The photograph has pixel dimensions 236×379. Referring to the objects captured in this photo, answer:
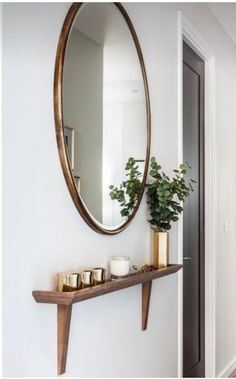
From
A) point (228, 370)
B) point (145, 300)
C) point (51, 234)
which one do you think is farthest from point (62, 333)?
point (228, 370)

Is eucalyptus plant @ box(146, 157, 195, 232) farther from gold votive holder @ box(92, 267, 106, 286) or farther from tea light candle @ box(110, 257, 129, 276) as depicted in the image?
gold votive holder @ box(92, 267, 106, 286)

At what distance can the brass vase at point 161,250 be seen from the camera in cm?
245

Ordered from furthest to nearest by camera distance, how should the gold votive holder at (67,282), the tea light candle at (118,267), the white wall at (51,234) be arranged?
the tea light candle at (118,267), the gold votive holder at (67,282), the white wall at (51,234)

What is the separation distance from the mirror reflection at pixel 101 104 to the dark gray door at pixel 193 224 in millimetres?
1040

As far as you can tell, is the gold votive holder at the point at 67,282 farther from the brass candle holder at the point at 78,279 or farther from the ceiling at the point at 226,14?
the ceiling at the point at 226,14

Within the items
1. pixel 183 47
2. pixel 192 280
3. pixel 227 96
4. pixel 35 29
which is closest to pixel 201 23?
pixel 183 47

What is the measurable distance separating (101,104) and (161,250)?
33.0 inches

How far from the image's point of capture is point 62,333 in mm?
1667

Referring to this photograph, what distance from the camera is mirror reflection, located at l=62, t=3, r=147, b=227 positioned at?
1.83m

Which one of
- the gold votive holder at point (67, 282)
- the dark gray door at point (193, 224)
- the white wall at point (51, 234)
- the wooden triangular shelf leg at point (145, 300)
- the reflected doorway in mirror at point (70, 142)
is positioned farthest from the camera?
the dark gray door at point (193, 224)

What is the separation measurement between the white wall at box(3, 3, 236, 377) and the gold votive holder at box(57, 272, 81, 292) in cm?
3

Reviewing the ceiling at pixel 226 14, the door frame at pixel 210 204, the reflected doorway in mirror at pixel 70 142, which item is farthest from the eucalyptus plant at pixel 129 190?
the ceiling at pixel 226 14

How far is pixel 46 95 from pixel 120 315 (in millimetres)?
1059

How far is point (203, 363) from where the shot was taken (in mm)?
3537
